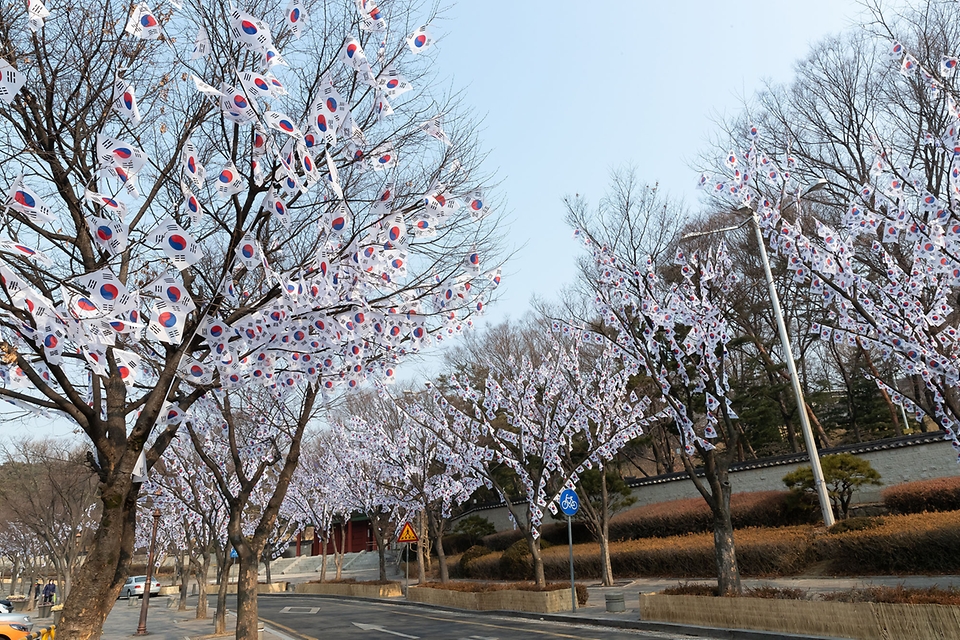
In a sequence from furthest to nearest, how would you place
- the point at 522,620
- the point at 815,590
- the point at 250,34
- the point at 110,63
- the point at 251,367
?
the point at 522,620 → the point at 815,590 → the point at 251,367 → the point at 110,63 → the point at 250,34

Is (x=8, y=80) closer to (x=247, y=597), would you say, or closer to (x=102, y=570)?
(x=102, y=570)

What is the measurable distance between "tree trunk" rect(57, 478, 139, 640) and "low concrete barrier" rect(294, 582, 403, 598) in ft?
78.5

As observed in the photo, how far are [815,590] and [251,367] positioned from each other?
1293 centimetres

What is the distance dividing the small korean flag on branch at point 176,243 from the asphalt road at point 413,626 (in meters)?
10.2

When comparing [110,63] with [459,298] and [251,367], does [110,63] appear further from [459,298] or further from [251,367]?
[459,298]

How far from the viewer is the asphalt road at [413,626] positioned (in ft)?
42.0

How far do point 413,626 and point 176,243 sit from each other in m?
14.3

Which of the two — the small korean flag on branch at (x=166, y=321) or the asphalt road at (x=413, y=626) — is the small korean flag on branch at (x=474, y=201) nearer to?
the small korean flag on branch at (x=166, y=321)

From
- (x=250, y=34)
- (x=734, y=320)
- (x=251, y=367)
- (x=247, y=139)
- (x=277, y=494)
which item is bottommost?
(x=277, y=494)

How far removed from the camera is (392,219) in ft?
19.4

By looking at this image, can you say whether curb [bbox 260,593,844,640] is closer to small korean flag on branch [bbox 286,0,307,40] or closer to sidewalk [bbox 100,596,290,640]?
sidewalk [bbox 100,596,290,640]

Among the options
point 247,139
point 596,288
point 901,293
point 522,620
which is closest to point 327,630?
point 522,620

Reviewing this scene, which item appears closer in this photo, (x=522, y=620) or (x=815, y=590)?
(x=815, y=590)

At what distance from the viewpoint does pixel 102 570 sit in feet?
18.8
